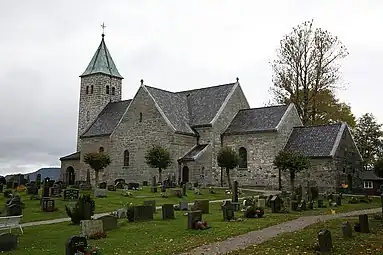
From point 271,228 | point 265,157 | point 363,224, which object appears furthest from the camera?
point 265,157

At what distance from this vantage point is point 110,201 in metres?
25.1

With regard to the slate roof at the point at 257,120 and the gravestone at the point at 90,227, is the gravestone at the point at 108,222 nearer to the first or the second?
the gravestone at the point at 90,227

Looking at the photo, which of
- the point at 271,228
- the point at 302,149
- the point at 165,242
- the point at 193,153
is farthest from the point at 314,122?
the point at 165,242

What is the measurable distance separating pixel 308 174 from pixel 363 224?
878 inches

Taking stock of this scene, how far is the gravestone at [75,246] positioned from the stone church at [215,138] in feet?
92.3

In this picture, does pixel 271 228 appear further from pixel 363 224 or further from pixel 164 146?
pixel 164 146

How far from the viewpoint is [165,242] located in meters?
13.1

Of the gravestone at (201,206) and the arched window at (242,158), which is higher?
the arched window at (242,158)

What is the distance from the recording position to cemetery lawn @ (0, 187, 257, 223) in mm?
20389

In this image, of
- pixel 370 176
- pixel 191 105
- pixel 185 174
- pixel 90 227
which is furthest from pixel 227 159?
pixel 90 227

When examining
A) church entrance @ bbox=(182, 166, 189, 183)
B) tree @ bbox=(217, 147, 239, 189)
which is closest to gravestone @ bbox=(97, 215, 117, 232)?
tree @ bbox=(217, 147, 239, 189)

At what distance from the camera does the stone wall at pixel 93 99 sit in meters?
53.1

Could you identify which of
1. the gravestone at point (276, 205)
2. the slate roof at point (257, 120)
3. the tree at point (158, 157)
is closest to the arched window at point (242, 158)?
the slate roof at point (257, 120)

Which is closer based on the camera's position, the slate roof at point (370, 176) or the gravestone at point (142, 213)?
the gravestone at point (142, 213)
